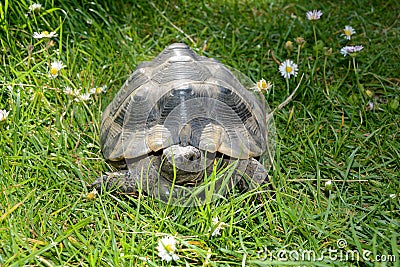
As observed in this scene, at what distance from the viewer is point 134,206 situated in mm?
2586

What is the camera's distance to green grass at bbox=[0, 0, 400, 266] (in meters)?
2.26

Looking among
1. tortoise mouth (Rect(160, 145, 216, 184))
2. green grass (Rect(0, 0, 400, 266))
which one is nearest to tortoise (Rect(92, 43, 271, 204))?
tortoise mouth (Rect(160, 145, 216, 184))

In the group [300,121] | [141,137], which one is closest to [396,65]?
[300,121]

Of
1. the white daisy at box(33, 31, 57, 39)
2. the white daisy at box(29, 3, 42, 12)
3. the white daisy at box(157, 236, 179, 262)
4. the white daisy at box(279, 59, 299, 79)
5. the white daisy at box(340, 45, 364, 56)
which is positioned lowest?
the white daisy at box(157, 236, 179, 262)

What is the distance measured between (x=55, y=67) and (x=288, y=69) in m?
1.63

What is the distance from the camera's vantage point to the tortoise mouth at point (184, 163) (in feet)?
7.69

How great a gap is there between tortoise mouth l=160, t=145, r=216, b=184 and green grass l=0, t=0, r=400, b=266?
0.17 m

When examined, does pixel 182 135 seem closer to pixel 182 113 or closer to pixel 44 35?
pixel 182 113

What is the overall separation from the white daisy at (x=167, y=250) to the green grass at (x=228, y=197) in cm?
6

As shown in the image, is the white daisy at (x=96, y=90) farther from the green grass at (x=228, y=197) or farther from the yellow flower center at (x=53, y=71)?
the yellow flower center at (x=53, y=71)

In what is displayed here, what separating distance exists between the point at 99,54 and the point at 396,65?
2.28 metres

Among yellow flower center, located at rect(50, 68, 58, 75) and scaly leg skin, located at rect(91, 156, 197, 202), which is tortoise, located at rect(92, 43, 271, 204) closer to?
scaly leg skin, located at rect(91, 156, 197, 202)

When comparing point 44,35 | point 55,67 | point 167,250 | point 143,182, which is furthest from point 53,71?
point 167,250

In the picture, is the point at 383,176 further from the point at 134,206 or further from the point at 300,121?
the point at 134,206
